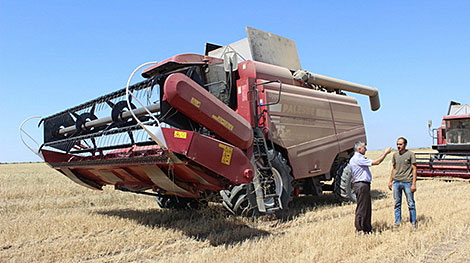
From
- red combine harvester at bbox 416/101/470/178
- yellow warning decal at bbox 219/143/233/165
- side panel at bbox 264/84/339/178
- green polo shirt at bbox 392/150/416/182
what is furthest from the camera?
red combine harvester at bbox 416/101/470/178

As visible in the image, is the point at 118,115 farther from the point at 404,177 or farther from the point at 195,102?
the point at 404,177

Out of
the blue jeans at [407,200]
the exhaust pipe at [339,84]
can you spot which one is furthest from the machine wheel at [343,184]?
the blue jeans at [407,200]

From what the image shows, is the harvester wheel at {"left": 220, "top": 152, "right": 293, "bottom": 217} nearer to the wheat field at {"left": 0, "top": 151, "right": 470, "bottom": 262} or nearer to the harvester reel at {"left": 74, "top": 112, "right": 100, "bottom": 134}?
the wheat field at {"left": 0, "top": 151, "right": 470, "bottom": 262}

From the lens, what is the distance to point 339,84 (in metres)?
8.61

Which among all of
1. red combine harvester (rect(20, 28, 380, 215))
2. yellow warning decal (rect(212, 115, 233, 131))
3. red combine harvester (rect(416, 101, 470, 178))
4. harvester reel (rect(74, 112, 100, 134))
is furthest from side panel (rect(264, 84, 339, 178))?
red combine harvester (rect(416, 101, 470, 178))

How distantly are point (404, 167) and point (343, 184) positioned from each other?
8.10 feet

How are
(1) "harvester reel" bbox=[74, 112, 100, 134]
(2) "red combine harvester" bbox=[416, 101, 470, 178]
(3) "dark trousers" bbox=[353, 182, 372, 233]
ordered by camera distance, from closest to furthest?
(3) "dark trousers" bbox=[353, 182, 372, 233]
(1) "harvester reel" bbox=[74, 112, 100, 134]
(2) "red combine harvester" bbox=[416, 101, 470, 178]

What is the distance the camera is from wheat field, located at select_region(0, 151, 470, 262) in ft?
14.3

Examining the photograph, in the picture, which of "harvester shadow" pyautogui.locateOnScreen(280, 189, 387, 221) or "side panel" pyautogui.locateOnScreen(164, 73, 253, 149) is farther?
"harvester shadow" pyautogui.locateOnScreen(280, 189, 387, 221)

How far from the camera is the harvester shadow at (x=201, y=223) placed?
5379 mm

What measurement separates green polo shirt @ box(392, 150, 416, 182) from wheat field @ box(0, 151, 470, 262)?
0.65 metres

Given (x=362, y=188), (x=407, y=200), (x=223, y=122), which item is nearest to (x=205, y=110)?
(x=223, y=122)

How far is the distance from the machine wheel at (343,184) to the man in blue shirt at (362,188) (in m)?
2.86

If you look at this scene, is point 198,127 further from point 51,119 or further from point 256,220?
point 51,119
